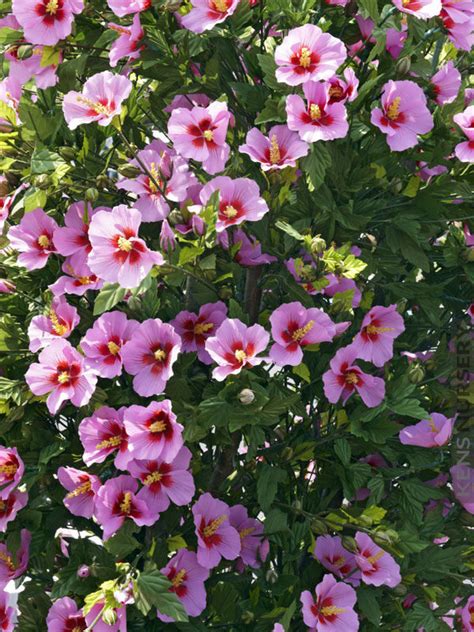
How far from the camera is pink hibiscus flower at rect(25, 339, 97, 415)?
1.88 metres

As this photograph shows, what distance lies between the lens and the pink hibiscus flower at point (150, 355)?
186cm

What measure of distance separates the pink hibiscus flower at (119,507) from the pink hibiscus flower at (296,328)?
0.42m

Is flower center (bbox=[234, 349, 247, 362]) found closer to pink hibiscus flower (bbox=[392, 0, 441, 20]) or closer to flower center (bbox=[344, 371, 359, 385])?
flower center (bbox=[344, 371, 359, 385])

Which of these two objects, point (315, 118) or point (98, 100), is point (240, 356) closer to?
point (315, 118)

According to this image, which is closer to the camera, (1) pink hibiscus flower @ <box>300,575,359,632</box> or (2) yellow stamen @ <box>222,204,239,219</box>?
(2) yellow stamen @ <box>222,204,239,219</box>

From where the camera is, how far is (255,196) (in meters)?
1.83

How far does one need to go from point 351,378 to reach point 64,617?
83 cm

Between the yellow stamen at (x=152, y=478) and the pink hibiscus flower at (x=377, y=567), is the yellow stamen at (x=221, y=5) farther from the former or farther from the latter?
the pink hibiscus flower at (x=377, y=567)

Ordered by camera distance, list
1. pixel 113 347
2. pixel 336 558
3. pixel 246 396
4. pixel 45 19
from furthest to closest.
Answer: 1. pixel 336 558
2. pixel 45 19
3. pixel 113 347
4. pixel 246 396

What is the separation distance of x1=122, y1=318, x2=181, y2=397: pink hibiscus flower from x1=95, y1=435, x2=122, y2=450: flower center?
0.12 meters

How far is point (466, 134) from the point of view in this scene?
77.5 inches

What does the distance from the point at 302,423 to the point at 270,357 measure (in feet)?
1.54

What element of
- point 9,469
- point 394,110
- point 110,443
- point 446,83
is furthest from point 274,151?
point 9,469

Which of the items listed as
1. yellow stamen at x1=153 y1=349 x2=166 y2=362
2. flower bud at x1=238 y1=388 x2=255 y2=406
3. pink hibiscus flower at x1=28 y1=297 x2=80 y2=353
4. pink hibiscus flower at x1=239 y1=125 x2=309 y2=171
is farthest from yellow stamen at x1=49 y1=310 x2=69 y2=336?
Result: pink hibiscus flower at x1=239 y1=125 x2=309 y2=171
